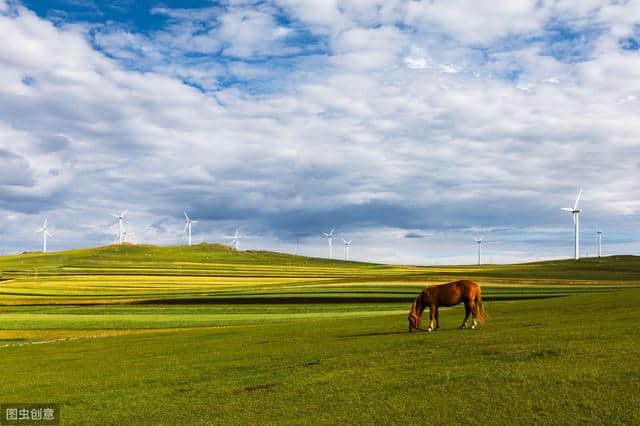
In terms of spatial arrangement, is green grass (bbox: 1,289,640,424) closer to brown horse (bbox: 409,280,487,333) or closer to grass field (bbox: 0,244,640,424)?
grass field (bbox: 0,244,640,424)

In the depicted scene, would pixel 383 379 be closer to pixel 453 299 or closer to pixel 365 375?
pixel 365 375

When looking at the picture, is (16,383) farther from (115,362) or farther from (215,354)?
(215,354)

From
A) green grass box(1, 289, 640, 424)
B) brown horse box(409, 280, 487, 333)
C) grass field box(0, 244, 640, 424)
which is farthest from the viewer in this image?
brown horse box(409, 280, 487, 333)

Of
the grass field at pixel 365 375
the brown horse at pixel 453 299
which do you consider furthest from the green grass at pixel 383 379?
the brown horse at pixel 453 299

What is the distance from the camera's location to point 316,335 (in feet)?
101

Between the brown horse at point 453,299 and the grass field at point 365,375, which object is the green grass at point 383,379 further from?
the brown horse at point 453,299

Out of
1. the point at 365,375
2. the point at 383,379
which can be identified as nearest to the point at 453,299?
the point at 365,375

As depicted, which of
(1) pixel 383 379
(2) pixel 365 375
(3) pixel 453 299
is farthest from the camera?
(3) pixel 453 299

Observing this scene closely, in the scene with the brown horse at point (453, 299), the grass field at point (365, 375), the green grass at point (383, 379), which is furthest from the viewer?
the brown horse at point (453, 299)

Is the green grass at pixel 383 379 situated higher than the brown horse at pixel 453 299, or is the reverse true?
the brown horse at pixel 453 299

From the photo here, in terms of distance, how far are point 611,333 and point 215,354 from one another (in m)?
17.3

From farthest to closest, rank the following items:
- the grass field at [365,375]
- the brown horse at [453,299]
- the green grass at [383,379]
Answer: the brown horse at [453,299], the grass field at [365,375], the green grass at [383,379]

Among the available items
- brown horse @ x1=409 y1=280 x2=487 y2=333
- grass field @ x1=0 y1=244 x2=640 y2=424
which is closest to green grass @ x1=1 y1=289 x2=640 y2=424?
grass field @ x1=0 y1=244 x2=640 y2=424

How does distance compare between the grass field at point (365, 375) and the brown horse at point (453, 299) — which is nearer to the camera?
the grass field at point (365, 375)
